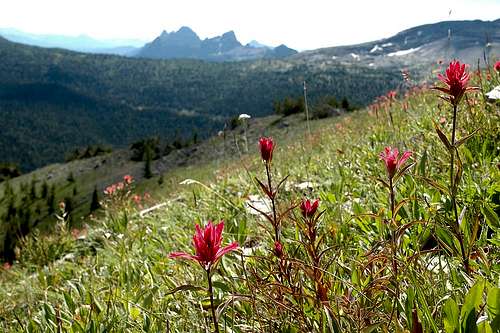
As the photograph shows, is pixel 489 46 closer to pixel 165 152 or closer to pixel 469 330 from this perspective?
pixel 469 330

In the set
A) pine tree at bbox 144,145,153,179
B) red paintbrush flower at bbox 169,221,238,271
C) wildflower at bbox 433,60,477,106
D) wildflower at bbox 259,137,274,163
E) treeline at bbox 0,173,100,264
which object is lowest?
treeline at bbox 0,173,100,264

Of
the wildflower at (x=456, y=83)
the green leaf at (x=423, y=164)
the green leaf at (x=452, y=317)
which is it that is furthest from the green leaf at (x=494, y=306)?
the green leaf at (x=423, y=164)

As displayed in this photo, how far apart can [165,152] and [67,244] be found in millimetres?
90247

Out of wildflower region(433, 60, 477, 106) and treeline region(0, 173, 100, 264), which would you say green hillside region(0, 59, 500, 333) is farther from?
treeline region(0, 173, 100, 264)

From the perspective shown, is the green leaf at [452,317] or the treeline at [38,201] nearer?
the green leaf at [452,317]

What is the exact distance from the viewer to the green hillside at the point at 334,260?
1.80 metres

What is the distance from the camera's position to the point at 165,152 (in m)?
96.1

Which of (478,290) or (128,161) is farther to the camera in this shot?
(128,161)

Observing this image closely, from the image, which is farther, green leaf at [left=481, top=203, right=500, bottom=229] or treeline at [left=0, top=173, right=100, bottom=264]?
treeline at [left=0, top=173, right=100, bottom=264]

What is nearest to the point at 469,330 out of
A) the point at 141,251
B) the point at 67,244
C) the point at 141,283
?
the point at 141,283

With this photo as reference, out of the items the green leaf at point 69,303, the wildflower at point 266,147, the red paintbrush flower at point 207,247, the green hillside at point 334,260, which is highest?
the wildflower at point 266,147

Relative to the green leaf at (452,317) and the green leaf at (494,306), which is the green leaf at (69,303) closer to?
the green leaf at (452,317)

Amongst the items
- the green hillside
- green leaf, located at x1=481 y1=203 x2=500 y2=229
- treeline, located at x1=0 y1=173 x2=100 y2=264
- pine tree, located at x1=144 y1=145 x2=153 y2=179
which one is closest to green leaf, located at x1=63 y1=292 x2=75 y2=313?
the green hillside

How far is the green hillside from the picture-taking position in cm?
180
